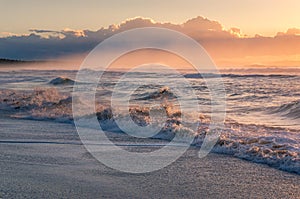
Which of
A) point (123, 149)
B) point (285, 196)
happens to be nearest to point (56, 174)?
point (123, 149)

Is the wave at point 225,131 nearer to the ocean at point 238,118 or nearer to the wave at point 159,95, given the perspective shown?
the ocean at point 238,118

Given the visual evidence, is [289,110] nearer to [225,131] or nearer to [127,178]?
[225,131]

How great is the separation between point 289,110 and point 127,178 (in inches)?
554

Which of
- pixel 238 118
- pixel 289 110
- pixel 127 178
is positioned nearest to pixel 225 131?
pixel 238 118

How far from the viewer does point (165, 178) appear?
22.2 ft

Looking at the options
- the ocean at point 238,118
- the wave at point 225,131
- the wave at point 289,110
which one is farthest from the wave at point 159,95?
the wave at point 289,110

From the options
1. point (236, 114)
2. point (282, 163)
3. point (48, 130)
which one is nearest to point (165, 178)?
point (282, 163)

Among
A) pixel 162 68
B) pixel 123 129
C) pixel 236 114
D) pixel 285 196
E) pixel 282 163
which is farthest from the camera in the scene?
pixel 162 68

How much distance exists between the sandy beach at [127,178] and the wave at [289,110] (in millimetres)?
10197

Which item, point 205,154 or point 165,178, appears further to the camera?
point 205,154

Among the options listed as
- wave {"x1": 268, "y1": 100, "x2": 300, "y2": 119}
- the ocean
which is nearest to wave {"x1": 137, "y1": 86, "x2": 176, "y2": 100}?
the ocean

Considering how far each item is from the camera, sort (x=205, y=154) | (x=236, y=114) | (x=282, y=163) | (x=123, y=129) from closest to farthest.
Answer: (x=282, y=163)
(x=205, y=154)
(x=123, y=129)
(x=236, y=114)

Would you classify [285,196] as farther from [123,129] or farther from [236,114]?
[236,114]

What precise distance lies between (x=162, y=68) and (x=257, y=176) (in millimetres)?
64591
